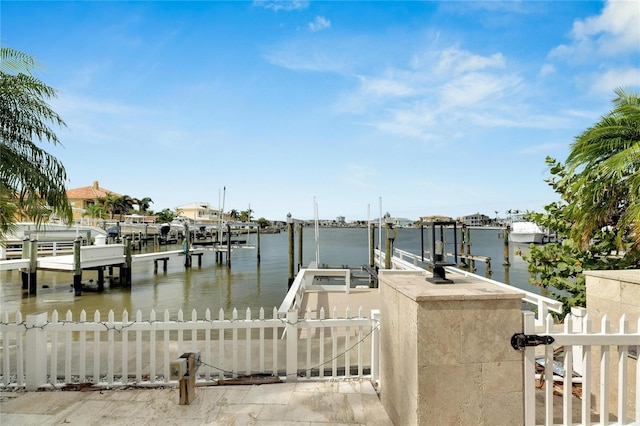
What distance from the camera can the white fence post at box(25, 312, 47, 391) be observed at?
13.5 ft

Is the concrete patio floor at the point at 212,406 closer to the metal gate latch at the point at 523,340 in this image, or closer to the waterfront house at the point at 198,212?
the metal gate latch at the point at 523,340

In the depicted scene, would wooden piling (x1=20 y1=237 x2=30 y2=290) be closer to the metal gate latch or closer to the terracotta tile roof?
the metal gate latch

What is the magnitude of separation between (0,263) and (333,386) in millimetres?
20134

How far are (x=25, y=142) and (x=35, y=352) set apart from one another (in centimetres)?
338

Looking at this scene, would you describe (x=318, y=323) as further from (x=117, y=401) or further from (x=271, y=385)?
(x=117, y=401)

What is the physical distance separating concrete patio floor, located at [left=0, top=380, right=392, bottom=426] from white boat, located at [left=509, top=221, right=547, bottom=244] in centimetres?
5710

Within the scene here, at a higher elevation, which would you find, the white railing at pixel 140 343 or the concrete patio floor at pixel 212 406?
Answer: the white railing at pixel 140 343

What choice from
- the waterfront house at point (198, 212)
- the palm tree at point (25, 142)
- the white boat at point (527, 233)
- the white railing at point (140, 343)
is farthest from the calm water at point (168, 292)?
the waterfront house at point (198, 212)

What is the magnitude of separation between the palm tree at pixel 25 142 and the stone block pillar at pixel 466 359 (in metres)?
Answer: 6.08

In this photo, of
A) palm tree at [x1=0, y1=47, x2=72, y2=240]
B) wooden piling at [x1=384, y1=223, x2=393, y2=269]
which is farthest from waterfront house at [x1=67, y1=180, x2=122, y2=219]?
palm tree at [x1=0, y1=47, x2=72, y2=240]

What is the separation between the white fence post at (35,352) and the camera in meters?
4.10

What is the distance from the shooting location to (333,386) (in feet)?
13.4

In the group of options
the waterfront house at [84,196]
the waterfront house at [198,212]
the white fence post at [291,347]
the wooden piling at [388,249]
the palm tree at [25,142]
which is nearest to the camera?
the white fence post at [291,347]

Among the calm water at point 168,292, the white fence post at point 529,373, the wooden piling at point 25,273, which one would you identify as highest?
the white fence post at point 529,373
